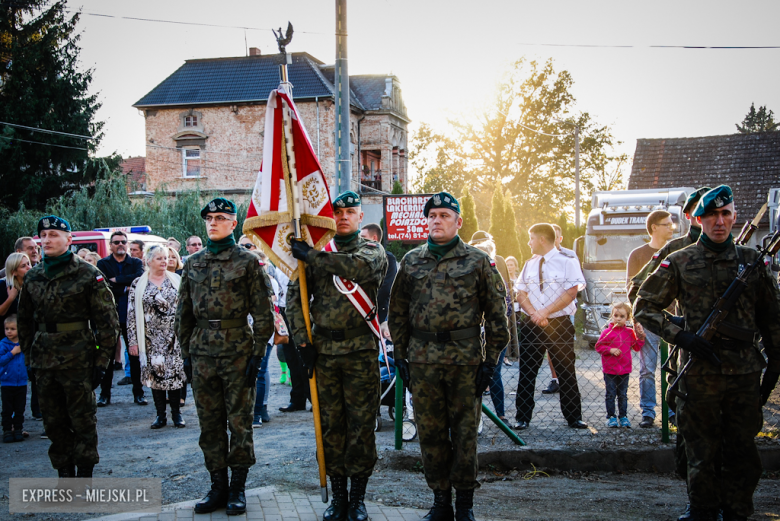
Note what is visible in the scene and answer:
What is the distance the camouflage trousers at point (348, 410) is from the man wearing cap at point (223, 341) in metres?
0.55

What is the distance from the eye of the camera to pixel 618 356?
6.87 meters

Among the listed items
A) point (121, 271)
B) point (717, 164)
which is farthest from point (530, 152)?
point (121, 271)

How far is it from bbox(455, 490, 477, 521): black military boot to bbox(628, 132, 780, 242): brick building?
26612 mm

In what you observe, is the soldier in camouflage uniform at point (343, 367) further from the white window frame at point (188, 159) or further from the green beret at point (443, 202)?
the white window frame at point (188, 159)

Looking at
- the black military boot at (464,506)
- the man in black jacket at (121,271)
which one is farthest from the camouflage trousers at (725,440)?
the man in black jacket at (121,271)

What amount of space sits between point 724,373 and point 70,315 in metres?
4.69

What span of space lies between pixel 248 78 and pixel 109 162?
10894 mm

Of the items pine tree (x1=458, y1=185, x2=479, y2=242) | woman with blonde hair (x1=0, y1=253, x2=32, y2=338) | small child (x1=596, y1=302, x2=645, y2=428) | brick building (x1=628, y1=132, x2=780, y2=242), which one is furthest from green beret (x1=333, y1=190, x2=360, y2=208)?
brick building (x1=628, y1=132, x2=780, y2=242)

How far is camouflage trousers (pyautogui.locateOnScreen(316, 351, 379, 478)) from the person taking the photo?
4.38 m

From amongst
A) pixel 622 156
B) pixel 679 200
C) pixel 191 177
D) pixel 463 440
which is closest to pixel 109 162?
pixel 191 177

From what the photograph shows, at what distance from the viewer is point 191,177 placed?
112 feet

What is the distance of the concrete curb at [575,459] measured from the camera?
570cm

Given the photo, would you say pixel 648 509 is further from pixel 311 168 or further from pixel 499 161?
pixel 499 161

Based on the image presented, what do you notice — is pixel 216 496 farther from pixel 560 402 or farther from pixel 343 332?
pixel 560 402
